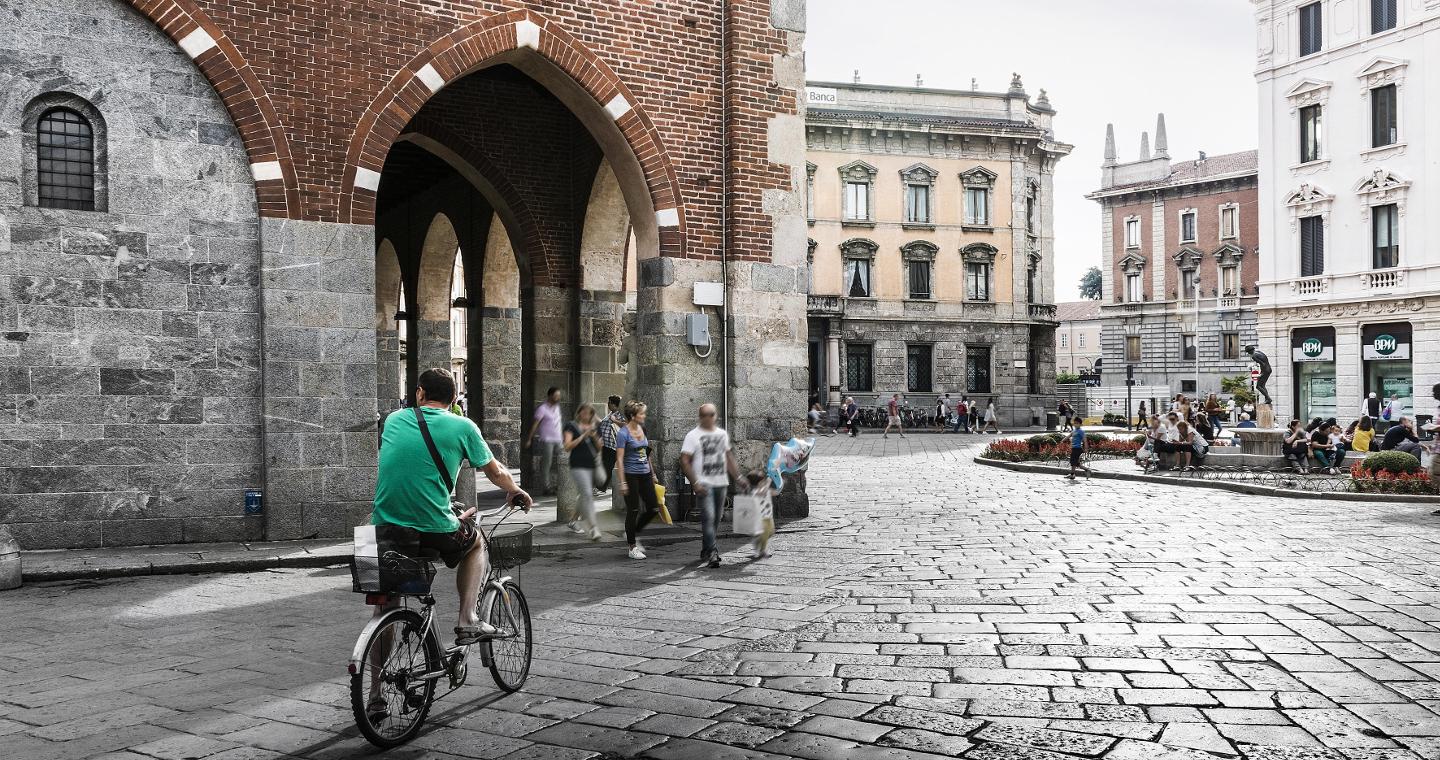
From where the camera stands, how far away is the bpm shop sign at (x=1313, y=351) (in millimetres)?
36000

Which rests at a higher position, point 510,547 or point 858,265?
point 858,265

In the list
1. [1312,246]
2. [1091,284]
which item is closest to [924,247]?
[1312,246]

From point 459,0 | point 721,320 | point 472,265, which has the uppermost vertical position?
point 459,0

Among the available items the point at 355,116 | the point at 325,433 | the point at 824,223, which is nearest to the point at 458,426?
the point at 325,433

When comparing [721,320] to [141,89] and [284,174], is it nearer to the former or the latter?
[284,174]

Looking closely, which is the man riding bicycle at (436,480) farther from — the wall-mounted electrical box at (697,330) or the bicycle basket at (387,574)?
the wall-mounted electrical box at (697,330)

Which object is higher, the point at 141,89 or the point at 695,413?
the point at 141,89

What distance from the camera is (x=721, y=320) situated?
1352 cm

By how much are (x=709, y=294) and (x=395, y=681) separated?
9078 millimetres

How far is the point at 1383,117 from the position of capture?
113 ft

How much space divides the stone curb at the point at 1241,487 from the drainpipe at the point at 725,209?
8436 mm

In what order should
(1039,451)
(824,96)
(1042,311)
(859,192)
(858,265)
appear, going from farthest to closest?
1. (1042,311)
2. (858,265)
3. (859,192)
4. (824,96)
5. (1039,451)

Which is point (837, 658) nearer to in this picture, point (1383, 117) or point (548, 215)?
point (548, 215)

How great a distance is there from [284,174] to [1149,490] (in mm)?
13139
